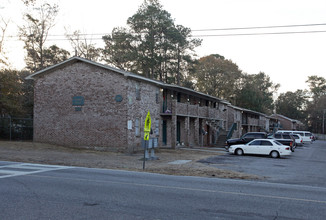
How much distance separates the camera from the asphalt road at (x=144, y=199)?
7293mm

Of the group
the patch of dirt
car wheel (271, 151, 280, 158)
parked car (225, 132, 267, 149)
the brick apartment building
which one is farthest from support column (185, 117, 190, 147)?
the patch of dirt

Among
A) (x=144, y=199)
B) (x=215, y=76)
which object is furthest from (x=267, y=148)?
(x=215, y=76)

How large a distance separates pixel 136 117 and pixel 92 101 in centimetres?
364

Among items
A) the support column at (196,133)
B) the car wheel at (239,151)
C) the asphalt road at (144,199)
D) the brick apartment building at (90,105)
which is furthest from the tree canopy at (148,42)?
the asphalt road at (144,199)

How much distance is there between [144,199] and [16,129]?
25784 millimetres

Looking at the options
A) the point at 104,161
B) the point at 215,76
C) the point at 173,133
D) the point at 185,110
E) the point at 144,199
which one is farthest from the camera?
the point at 215,76

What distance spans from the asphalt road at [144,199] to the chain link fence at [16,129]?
20.5m

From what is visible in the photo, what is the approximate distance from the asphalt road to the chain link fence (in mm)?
20500

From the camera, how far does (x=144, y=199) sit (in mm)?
8609

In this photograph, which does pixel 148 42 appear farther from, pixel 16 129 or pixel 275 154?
pixel 275 154

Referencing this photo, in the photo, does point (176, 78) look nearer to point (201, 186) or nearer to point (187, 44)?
point (187, 44)

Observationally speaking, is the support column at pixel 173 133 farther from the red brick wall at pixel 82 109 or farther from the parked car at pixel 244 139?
the red brick wall at pixel 82 109

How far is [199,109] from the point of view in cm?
3722

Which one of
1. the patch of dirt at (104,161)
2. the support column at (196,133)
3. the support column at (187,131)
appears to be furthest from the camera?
the support column at (196,133)
